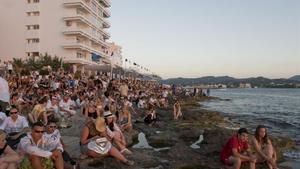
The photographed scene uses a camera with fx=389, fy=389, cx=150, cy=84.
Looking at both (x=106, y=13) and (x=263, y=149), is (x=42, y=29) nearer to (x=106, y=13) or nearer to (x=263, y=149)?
(x=106, y=13)

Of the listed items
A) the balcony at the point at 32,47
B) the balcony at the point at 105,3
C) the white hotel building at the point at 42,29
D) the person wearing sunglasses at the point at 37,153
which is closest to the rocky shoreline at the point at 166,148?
the person wearing sunglasses at the point at 37,153

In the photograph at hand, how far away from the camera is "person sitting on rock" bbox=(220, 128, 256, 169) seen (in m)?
10.2

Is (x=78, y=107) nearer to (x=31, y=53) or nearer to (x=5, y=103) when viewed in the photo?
(x=5, y=103)

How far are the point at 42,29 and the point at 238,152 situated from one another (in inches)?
2115

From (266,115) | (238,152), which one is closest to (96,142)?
(238,152)

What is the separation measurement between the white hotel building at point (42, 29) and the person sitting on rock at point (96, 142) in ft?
161

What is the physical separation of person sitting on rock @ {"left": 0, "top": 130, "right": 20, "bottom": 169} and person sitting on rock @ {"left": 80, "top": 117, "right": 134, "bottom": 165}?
115 inches

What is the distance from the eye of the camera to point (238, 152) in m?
10.4

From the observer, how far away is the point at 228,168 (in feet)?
35.2

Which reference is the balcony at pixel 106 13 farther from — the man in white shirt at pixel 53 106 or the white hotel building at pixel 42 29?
the man in white shirt at pixel 53 106

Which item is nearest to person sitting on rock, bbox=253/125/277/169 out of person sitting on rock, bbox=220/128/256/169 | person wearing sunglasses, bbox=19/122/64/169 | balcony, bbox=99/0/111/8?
person sitting on rock, bbox=220/128/256/169

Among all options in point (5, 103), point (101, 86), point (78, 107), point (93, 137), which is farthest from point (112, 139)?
point (101, 86)

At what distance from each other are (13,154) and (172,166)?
5236 mm

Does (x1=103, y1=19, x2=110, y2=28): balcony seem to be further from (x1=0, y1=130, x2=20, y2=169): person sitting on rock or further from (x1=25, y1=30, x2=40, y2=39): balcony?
(x1=0, y1=130, x2=20, y2=169): person sitting on rock
